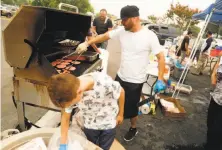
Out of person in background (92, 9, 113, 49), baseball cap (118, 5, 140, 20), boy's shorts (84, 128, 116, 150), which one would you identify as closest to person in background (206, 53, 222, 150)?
baseball cap (118, 5, 140, 20)

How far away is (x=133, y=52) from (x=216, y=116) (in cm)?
132

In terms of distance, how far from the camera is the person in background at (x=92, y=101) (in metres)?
1.17

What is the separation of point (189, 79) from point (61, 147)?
624 centimetres

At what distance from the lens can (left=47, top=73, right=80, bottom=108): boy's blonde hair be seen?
1149 mm

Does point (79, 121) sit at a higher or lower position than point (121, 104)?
lower

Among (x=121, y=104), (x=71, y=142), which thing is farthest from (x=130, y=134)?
(x=71, y=142)

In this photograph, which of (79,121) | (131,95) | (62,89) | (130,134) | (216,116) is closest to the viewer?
(62,89)

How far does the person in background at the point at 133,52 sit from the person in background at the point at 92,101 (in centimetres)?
79

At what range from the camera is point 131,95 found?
264 cm

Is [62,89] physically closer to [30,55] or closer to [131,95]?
[30,55]

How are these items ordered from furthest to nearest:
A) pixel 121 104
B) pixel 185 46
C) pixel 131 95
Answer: pixel 185 46 < pixel 131 95 < pixel 121 104

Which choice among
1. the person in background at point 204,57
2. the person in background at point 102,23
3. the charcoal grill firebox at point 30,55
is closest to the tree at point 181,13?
the person in background at point 204,57

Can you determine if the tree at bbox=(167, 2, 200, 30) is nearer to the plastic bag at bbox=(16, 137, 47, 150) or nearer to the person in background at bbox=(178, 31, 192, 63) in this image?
the person in background at bbox=(178, 31, 192, 63)

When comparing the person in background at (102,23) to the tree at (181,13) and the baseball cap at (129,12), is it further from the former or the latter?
the tree at (181,13)
